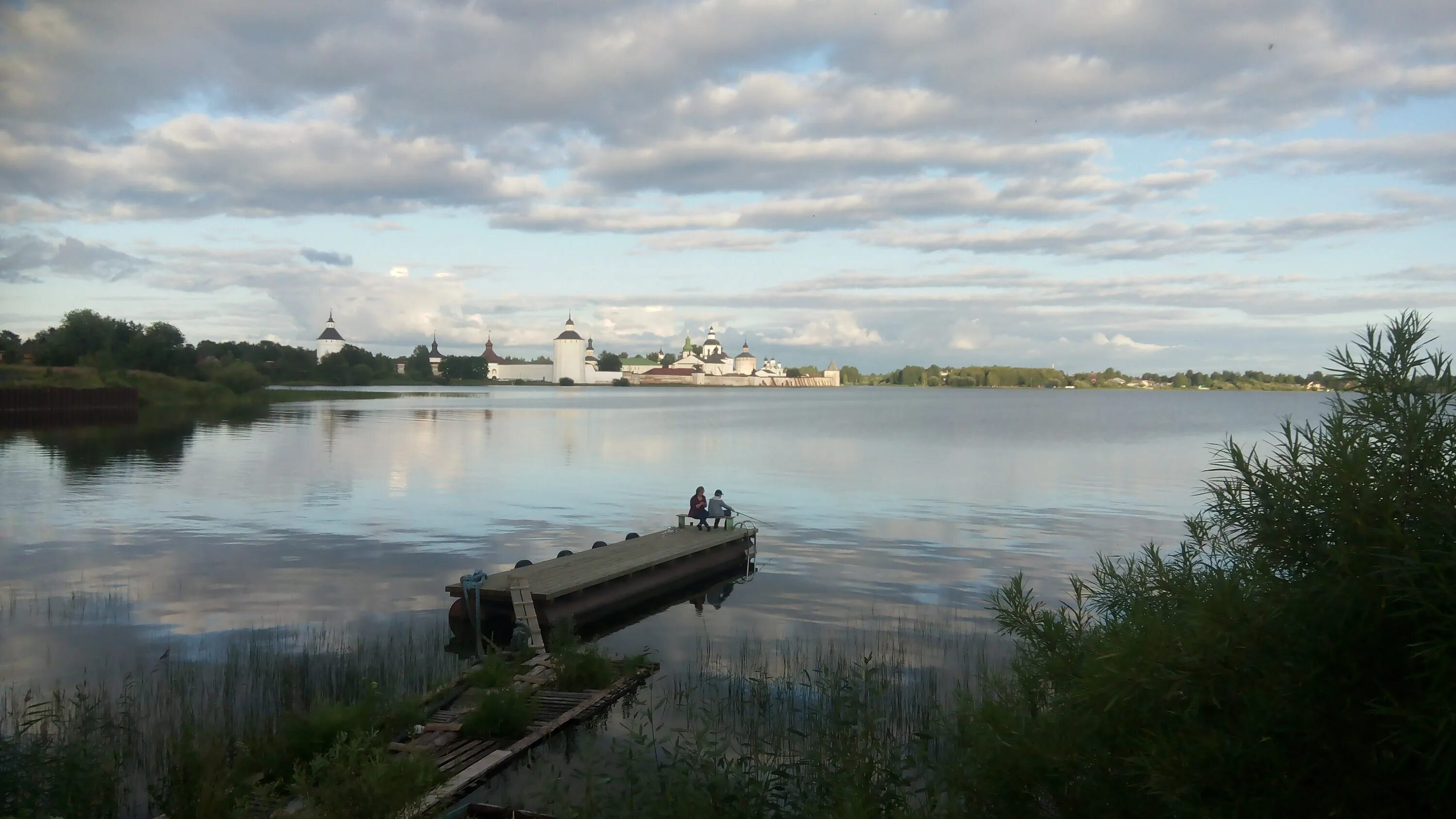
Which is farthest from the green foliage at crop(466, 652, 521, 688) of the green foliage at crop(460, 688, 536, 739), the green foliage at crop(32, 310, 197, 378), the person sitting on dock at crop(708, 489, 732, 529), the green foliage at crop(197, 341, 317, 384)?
the green foliage at crop(197, 341, 317, 384)

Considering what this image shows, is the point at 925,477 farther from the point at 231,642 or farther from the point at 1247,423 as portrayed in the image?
the point at 1247,423

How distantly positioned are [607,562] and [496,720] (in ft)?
26.5

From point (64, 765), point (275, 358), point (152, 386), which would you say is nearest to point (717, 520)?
point (64, 765)

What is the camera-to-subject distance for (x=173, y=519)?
2589 cm

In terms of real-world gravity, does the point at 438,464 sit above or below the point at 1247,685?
below

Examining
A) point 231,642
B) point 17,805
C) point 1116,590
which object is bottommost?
point 231,642

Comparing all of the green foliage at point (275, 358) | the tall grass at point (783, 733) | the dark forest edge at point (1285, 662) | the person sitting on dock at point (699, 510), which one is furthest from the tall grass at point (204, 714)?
the green foliage at point (275, 358)

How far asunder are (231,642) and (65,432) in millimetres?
49484

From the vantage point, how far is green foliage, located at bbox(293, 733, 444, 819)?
602cm

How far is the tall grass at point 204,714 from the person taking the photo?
704 cm

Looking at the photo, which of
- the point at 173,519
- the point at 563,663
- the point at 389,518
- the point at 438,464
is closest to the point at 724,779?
the point at 563,663

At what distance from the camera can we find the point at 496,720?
9.91m

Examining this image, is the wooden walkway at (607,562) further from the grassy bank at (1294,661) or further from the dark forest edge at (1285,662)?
the grassy bank at (1294,661)

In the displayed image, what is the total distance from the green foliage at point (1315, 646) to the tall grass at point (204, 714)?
626 centimetres
